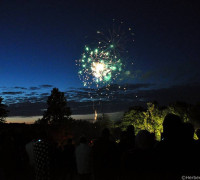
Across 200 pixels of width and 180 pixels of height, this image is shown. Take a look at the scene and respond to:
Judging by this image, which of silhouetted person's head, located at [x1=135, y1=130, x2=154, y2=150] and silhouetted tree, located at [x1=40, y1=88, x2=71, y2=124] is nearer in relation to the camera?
silhouetted person's head, located at [x1=135, y1=130, x2=154, y2=150]

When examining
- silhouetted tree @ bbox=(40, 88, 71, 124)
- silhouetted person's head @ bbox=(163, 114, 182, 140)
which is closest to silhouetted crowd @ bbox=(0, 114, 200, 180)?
silhouetted person's head @ bbox=(163, 114, 182, 140)

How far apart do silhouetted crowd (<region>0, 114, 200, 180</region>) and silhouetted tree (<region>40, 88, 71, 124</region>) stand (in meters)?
52.7

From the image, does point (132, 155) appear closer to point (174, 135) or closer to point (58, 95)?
point (174, 135)

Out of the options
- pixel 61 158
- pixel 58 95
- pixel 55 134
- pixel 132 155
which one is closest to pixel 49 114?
pixel 58 95

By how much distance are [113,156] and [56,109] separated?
187 feet

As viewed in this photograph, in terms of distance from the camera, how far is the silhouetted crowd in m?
2.73

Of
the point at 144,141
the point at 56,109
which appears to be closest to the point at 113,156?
the point at 144,141

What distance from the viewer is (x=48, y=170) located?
5.70 m

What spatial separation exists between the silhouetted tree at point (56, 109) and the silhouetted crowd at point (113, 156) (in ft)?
173

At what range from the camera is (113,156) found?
18.4 ft

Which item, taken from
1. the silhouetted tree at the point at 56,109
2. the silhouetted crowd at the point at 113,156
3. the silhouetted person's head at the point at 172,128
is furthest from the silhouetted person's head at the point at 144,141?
the silhouetted tree at the point at 56,109

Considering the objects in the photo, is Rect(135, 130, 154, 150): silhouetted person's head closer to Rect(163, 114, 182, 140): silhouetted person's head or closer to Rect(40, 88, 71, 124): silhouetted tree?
Rect(163, 114, 182, 140): silhouetted person's head

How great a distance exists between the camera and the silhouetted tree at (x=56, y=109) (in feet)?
199

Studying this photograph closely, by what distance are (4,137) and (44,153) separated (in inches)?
57.3
